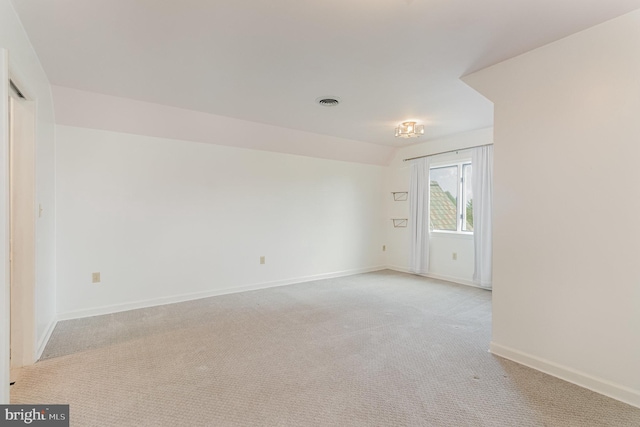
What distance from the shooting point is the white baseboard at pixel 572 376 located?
1.86 meters

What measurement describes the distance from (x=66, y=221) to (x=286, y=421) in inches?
124

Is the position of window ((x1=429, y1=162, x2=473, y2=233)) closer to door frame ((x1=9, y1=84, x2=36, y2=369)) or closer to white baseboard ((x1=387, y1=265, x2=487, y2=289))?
white baseboard ((x1=387, y1=265, x2=487, y2=289))

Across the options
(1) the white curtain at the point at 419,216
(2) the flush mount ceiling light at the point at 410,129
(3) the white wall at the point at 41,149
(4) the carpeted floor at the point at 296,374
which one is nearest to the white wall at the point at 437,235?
(1) the white curtain at the point at 419,216

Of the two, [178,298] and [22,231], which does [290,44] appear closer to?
[22,231]

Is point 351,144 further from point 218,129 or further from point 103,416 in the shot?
point 103,416

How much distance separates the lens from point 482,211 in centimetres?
451

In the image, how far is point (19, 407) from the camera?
170 cm

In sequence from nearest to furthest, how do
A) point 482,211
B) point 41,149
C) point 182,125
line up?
1. point 41,149
2. point 182,125
3. point 482,211

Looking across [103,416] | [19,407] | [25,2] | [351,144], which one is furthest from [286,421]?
[351,144]

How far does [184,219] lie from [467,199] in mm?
4333

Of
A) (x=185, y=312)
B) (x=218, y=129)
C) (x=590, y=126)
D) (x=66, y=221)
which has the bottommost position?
(x=185, y=312)

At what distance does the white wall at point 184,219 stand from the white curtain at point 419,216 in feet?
3.80

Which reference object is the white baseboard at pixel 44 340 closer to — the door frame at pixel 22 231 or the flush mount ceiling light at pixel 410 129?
the door frame at pixel 22 231

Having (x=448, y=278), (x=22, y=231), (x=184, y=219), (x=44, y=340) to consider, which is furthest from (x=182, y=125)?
(x=448, y=278)
